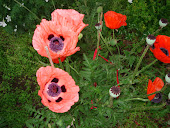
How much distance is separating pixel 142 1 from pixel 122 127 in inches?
79.7

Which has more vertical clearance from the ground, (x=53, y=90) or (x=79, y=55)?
(x=79, y=55)

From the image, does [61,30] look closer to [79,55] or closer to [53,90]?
[53,90]

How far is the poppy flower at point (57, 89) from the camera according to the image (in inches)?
42.9

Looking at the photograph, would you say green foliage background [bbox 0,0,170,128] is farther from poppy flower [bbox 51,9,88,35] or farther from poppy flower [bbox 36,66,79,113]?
poppy flower [bbox 51,9,88,35]

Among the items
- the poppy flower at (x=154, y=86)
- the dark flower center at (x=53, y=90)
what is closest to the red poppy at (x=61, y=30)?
the dark flower center at (x=53, y=90)

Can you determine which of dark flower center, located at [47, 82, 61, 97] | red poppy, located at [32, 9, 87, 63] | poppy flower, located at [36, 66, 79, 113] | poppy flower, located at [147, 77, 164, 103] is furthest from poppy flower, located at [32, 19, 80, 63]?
poppy flower, located at [147, 77, 164, 103]

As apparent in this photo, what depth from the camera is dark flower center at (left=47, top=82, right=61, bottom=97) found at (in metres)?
1.35

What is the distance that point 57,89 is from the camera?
138cm

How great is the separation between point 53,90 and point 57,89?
3cm

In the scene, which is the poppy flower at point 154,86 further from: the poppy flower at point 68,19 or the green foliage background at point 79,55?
the poppy flower at point 68,19

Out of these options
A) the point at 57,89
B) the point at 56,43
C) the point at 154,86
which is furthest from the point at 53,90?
the point at 154,86

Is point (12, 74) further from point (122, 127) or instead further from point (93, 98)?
point (122, 127)

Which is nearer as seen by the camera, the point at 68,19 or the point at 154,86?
the point at 68,19

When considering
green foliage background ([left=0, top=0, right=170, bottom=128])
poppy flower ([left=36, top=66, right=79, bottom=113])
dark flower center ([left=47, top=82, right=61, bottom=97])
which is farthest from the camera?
green foliage background ([left=0, top=0, right=170, bottom=128])
